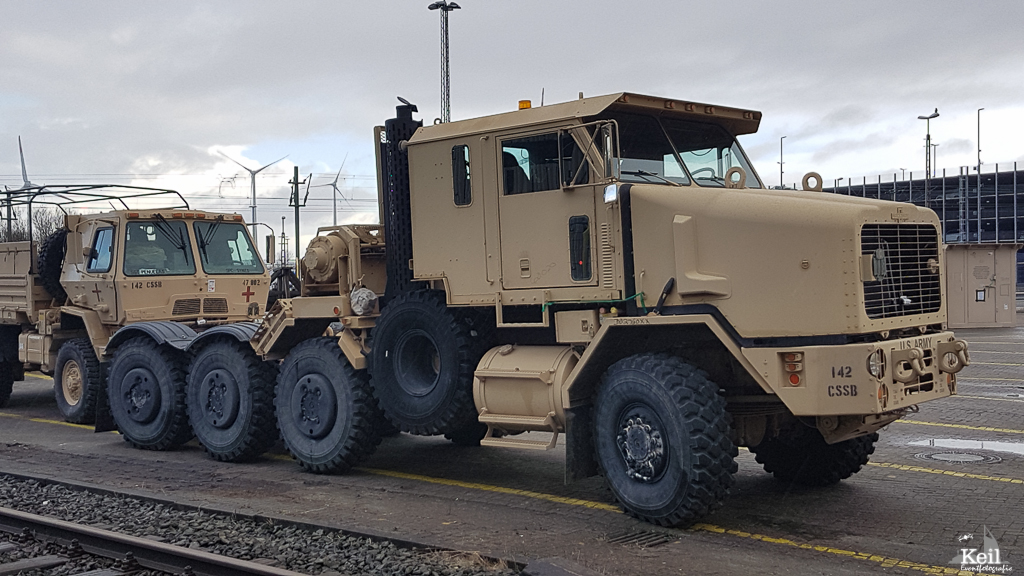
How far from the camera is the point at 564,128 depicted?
8.48 metres

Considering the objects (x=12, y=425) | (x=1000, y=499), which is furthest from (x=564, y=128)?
(x=12, y=425)

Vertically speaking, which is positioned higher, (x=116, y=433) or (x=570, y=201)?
(x=570, y=201)

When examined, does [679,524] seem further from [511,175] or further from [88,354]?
[88,354]

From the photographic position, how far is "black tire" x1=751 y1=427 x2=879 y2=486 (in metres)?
8.88

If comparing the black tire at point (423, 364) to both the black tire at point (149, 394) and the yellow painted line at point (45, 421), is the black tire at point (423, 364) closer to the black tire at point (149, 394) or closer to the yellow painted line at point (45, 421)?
the black tire at point (149, 394)

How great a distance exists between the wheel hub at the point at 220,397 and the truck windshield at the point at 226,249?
3365 mm

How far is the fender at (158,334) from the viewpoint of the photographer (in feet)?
39.7

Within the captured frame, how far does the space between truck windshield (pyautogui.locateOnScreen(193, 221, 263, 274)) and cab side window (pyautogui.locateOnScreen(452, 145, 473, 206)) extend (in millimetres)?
6637

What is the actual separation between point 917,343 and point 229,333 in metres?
7.65

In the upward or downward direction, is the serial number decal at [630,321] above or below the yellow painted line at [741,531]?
above

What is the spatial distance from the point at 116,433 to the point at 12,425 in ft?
7.17

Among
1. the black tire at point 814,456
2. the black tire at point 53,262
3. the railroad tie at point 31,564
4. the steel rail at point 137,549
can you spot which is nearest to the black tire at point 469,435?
the black tire at point 814,456

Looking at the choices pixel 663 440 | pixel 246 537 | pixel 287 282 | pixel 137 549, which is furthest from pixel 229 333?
pixel 663 440

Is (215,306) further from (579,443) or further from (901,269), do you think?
(901,269)
